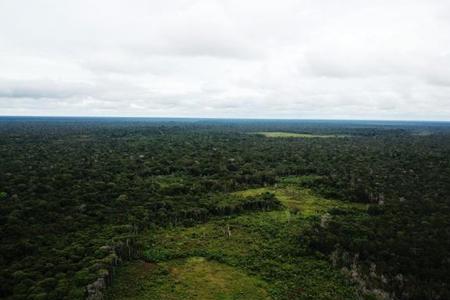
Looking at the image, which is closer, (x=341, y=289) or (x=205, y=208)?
(x=341, y=289)

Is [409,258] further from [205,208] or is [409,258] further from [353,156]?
[353,156]

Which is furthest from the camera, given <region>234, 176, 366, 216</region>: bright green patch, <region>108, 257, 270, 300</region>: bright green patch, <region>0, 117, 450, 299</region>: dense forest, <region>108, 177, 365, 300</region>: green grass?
<region>234, 176, 366, 216</region>: bright green patch

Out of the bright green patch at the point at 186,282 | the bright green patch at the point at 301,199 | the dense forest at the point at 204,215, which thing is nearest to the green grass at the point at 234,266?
the bright green patch at the point at 186,282

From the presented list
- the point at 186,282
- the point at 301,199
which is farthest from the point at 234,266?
the point at 301,199

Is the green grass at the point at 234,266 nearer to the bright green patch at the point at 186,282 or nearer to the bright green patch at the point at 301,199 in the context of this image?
the bright green patch at the point at 186,282

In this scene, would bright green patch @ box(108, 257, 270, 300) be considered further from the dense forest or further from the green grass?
the dense forest

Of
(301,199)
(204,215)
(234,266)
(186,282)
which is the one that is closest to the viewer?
(186,282)

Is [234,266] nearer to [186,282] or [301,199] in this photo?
[186,282]

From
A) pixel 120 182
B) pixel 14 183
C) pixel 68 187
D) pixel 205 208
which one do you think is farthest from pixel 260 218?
pixel 14 183

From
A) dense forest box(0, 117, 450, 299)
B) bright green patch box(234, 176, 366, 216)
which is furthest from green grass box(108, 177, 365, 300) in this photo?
bright green patch box(234, 176, 366, 216)
